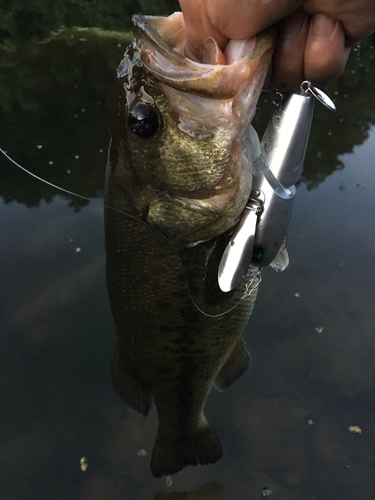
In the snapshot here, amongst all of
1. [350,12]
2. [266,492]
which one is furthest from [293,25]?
[266,492]

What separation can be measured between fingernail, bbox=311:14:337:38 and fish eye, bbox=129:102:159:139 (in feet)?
1.49

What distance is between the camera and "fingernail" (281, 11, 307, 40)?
822 mm

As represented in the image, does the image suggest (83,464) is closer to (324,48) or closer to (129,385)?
(129,385)

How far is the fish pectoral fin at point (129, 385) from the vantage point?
160 cm

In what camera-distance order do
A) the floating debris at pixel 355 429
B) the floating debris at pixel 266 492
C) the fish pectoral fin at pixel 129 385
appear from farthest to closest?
the floating debris at pixel 355 429 → the floating debris at pixel 266 492 → the fish pectoral fin at pixel 129 385

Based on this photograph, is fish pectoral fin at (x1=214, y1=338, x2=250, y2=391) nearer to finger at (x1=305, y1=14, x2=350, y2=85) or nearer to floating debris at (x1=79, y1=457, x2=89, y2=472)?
floating debris at (x1=79, y1=457, x2=89, y2=472)

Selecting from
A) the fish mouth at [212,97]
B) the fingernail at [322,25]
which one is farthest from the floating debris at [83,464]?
the fingernail at [322,25]

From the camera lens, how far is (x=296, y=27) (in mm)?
837

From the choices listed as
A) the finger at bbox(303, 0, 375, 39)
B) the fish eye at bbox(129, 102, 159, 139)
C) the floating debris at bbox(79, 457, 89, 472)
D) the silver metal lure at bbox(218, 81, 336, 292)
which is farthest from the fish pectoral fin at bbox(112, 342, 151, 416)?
the finger at bbox(303, 0, 375, 39)

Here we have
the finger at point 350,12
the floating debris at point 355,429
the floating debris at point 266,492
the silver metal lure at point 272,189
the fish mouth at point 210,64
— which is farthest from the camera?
the floating debris at point 355,429

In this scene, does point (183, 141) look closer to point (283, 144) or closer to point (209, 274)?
point (283, 144)

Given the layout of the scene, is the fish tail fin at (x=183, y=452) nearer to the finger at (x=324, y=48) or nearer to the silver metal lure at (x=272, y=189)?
the silver metal lure at (x=272, y=189)

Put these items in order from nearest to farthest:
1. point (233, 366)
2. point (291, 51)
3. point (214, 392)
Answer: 1. point (291, 51)
2. point (233, 366)
3. point (214, 392)

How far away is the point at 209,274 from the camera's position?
126 centimetres
